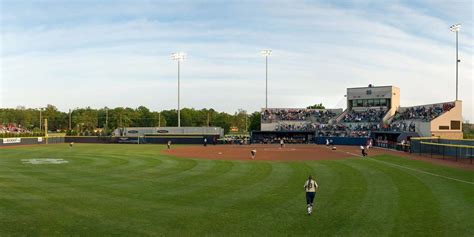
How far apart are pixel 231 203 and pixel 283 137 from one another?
59280 millimetres

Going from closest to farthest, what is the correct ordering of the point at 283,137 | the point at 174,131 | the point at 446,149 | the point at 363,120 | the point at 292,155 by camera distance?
the point at 446,149 < the point at 292,155 < the point at 363,120 < the point at 283,137 < the point at 174,131

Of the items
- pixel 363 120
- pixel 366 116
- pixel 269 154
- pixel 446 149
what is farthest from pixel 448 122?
pixel 269 154

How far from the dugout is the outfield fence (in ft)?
95.2

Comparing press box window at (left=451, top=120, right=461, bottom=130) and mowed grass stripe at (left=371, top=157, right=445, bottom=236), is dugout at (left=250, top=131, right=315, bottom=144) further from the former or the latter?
mowed grass stripe at (left=371, top=157, right=445, bottom=236)

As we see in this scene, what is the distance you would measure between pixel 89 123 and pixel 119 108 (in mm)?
19023

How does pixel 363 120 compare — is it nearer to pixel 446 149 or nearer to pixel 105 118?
pixel 446 149

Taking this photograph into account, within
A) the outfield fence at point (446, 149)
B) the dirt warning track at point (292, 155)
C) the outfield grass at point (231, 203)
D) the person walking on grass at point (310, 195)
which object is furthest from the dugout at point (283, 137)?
the person walking on grass at point (310, 195)

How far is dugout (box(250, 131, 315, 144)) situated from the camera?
75562 millimetres

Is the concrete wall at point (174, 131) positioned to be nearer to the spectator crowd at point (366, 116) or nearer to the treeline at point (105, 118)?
the spectator crowd at point (366, 116)

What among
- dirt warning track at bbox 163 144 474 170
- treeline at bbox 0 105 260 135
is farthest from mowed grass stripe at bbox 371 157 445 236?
treeline at bbox 0 105 260 135

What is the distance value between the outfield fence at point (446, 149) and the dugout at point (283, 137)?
29016mm

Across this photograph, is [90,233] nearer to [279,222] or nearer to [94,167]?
[279,222]

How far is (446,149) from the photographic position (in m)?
42.1

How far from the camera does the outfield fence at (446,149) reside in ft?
126
